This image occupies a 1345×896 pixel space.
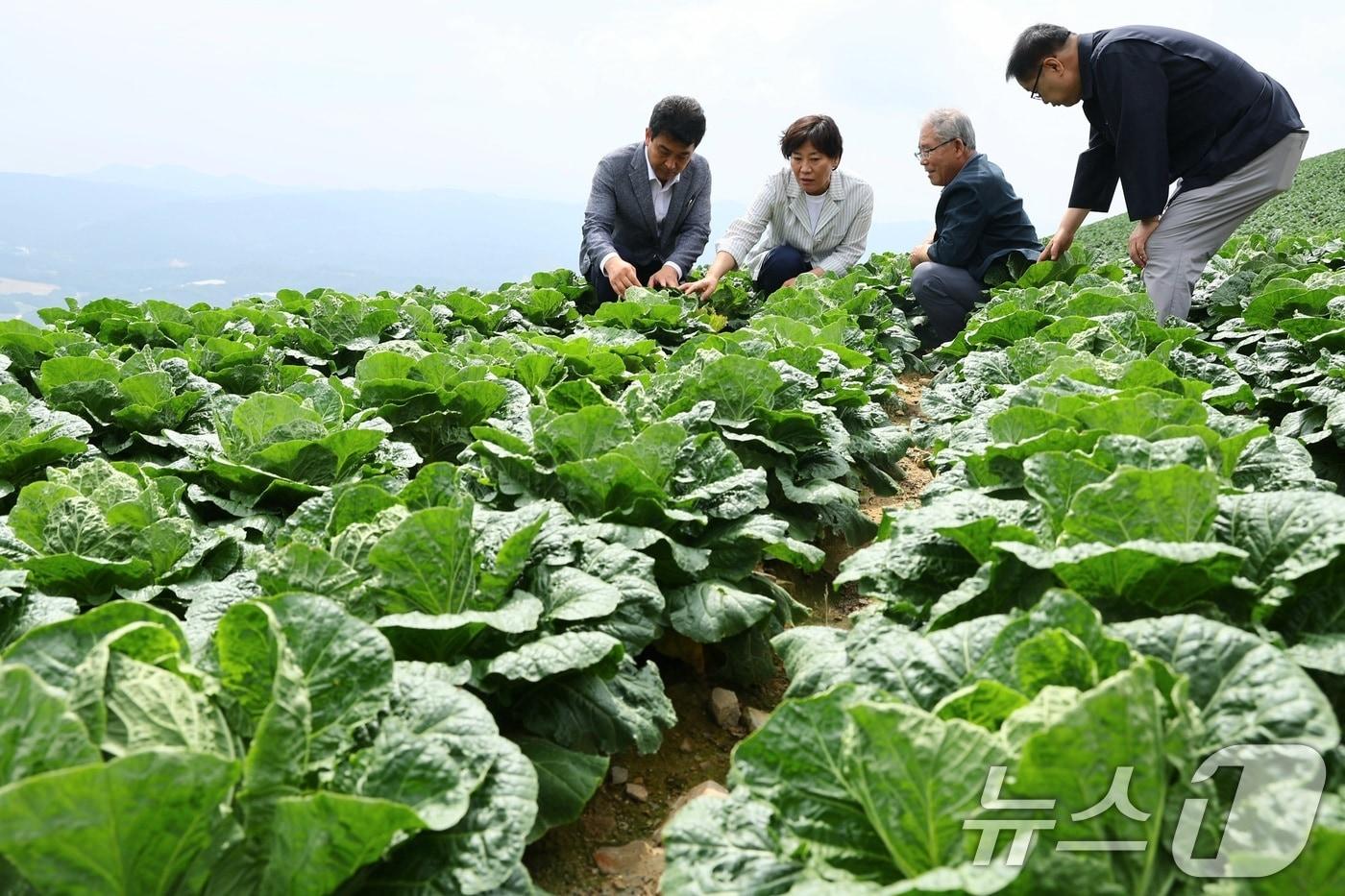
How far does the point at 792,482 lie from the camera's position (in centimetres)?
357

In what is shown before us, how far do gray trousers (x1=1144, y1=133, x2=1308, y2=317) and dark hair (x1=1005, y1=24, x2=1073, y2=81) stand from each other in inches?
46.2

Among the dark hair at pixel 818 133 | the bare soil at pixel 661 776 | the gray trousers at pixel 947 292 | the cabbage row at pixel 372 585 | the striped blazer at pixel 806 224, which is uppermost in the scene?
the dark hair at pixel 818 133

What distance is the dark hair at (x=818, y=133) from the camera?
7285 millimetres

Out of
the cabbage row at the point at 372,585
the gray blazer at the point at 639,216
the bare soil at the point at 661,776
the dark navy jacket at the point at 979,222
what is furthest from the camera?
the gray blazer at the point at 639,216

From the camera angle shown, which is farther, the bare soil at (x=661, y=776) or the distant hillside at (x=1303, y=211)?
the distant hillside at (x=1303, y=211)

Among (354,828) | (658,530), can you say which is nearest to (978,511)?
(658,530)

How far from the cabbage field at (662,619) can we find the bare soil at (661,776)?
5cm

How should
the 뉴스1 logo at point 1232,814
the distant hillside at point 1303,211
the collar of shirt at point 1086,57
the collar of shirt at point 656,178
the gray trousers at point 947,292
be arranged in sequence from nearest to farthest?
the 뉴스1 logo at point 1232,814 < the collar of shirt at point 1086,57 < the gray trousers at point 947,292 < the collar of shirt at point 656,178 < the distant hillside at point 1303,211

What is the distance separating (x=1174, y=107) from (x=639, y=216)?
4052 mm

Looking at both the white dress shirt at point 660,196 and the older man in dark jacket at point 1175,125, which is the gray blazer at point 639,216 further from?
the older man in dark jacket at point 1175,125

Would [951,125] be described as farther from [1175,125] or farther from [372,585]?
[372,585]

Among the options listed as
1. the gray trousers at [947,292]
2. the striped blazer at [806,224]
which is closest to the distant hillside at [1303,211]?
the striped blazer at [806,224]

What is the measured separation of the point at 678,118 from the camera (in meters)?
6.77

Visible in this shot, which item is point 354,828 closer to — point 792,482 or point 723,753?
point 723,753
